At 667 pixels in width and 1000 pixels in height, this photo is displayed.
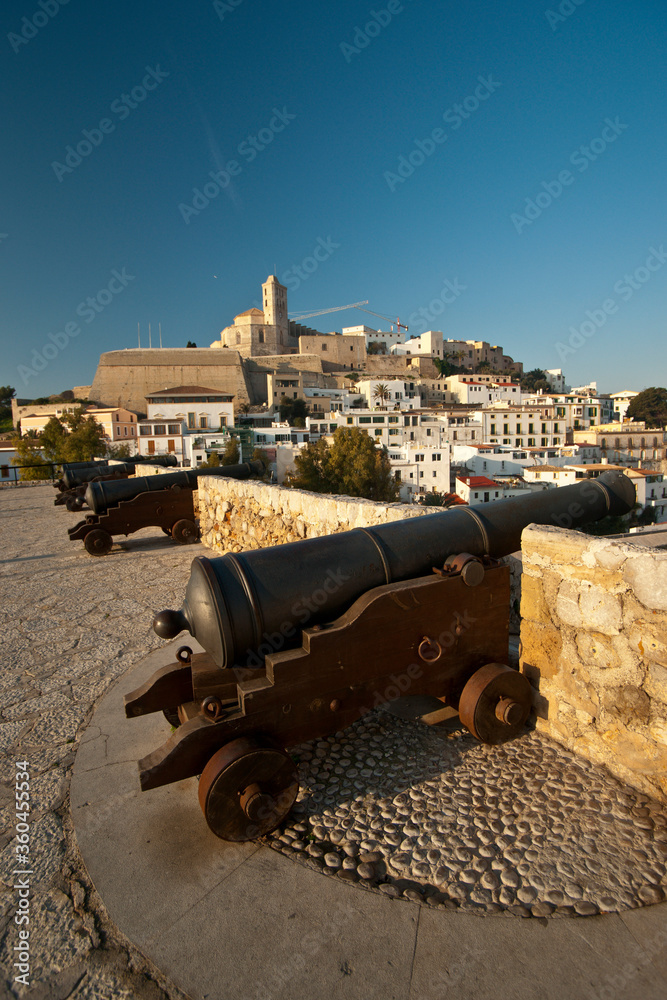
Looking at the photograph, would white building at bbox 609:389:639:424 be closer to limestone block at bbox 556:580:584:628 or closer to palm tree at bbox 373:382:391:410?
palm tree at bbox 373:382:391:410

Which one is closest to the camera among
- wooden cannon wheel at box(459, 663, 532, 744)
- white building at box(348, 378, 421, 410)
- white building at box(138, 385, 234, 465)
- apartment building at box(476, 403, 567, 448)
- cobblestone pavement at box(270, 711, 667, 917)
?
cobblestone pavement at box(270, 711, 667, 917)

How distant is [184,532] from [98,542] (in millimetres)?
1007

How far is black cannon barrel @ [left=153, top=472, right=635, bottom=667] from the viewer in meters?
1.98

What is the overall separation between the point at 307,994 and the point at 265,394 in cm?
7287

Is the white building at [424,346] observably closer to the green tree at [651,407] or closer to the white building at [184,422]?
the green tree at [651,407]

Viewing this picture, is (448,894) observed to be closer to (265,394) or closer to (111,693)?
(111,693)

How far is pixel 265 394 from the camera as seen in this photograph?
237 ft

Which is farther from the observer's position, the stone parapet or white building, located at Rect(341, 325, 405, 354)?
white building, located at Rect(341, 325, 405, 354)

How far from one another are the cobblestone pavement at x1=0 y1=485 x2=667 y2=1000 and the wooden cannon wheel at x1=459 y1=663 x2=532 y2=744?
94 millimetres

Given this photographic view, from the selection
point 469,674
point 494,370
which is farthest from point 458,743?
point 494,370

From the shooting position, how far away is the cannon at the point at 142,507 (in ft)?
21.3

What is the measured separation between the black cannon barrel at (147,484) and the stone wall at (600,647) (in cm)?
500

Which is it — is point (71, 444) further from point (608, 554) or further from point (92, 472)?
point (608, 554)

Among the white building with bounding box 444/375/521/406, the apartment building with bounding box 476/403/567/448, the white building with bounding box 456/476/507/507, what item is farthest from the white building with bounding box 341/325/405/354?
the white building with bounding box 456/476/507/507
